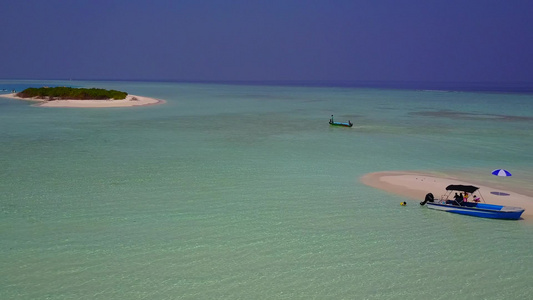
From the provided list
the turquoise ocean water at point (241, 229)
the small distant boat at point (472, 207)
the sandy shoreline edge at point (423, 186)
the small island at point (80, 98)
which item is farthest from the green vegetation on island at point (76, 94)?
the small distant boat at point (472, 207)

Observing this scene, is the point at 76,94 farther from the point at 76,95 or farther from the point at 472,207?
the point at 472,207

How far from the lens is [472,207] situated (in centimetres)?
2072

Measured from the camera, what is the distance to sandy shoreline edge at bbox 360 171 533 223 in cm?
2252

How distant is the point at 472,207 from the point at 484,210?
538mm

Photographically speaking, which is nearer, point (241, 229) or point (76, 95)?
point (241, 229)

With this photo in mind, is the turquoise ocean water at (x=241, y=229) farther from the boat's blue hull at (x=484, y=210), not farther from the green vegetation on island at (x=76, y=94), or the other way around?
the green vegetation on island at (x=76, y=94)

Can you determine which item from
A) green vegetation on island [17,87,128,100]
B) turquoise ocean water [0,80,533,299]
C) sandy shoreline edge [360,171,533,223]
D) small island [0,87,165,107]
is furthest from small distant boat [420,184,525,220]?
green vegetation on island [17,87,128,100]

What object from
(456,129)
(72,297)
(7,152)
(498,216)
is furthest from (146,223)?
(456,129)

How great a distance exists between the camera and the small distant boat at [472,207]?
20.0 metres

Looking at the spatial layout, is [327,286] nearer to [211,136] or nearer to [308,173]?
[308,173]

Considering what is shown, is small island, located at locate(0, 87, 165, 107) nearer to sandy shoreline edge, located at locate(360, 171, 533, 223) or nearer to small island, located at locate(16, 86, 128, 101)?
small island, located at locate(16, 86, 128, 101)

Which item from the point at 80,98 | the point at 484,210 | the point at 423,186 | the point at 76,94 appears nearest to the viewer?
the point at 484,210

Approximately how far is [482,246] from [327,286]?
23.3 ft

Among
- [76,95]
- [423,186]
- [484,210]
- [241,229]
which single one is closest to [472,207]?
[484,210]
